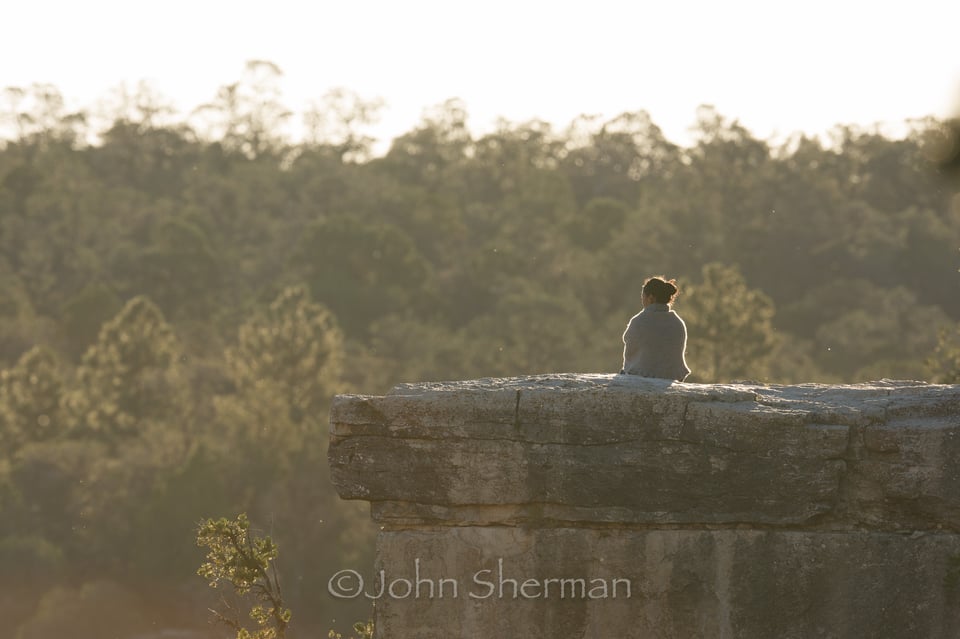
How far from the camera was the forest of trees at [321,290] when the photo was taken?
30547 millimetres

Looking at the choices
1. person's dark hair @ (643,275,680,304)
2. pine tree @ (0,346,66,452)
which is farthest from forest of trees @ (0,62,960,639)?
person's dark hair @ (643,275,680,304)

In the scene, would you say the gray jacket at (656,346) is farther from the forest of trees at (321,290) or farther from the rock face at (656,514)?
the forest of trees at (321,290)

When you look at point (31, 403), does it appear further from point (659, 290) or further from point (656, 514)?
point (656, 514)

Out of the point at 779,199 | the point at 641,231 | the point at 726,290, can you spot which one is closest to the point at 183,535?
the point at 726,290

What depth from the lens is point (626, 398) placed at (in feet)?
18.7

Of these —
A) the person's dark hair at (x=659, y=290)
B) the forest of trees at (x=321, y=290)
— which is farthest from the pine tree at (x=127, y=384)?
the person's dark hair at (x=659, y=290)

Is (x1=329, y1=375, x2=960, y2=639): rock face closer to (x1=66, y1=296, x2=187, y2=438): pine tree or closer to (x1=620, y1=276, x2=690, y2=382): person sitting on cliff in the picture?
(x1=620, y1=276, x2=690, y2=382): person sitting on cliff

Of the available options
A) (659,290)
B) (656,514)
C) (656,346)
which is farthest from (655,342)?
(656,514)

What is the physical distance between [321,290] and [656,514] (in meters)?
40.2

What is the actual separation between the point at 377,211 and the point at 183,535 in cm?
2668

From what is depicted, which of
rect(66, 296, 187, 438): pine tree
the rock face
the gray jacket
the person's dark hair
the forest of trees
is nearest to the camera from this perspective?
the rock face

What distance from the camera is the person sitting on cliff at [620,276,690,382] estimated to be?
6.62 metres

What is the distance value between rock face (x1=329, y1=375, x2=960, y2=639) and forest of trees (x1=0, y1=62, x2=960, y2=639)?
11.4 meters

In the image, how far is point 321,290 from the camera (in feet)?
149
